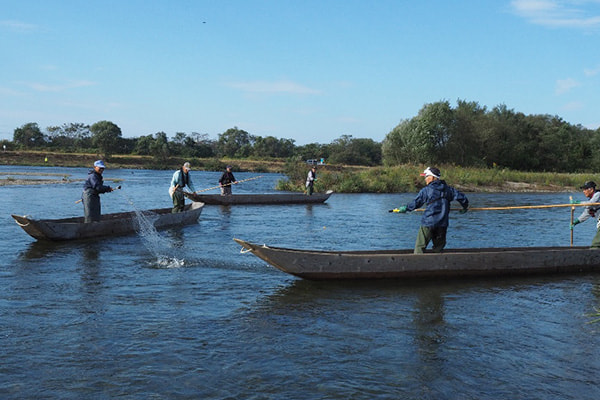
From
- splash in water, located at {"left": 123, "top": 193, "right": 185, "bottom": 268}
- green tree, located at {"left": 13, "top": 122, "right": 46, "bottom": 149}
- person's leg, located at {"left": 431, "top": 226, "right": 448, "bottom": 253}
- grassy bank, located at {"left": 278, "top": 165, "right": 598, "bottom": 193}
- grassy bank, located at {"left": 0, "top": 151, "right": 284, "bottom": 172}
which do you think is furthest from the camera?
green tree, located at {"left": 13, "top": 122, "right": 46, "bottom": 149}

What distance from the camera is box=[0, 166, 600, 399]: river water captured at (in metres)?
5.64

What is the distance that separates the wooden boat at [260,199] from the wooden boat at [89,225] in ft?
23.7

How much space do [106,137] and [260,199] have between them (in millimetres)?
96236

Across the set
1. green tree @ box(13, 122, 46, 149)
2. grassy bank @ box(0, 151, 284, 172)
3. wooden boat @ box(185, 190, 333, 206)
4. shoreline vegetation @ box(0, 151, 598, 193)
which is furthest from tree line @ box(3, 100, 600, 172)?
green tree @ box(13, 122, 46, 149)

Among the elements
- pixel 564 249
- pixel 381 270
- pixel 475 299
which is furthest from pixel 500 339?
pixel 564 249

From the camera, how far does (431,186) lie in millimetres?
9695

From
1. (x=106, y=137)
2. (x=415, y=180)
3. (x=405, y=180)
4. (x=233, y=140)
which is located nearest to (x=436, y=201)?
(x=405, y=180)

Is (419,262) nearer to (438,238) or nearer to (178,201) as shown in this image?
(438,238)

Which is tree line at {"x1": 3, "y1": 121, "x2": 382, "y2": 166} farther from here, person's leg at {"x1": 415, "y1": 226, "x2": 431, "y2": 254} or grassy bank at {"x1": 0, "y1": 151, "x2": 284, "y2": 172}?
person's leg at {"x1": 415, "y1": 226, "x2": 431, "y2": 254}

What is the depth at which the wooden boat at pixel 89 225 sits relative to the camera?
13.2 metres

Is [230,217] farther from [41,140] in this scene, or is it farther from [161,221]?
[41,140]

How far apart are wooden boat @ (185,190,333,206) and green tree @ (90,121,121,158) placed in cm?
7969

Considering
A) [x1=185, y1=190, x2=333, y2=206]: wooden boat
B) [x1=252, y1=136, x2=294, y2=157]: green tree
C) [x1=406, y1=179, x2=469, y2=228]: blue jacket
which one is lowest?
[x1=185, y1=190, x2=333, y2=206]: wooden boat

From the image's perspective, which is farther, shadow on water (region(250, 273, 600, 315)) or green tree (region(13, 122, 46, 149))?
green tree (region(13, 122, 46, 149))
